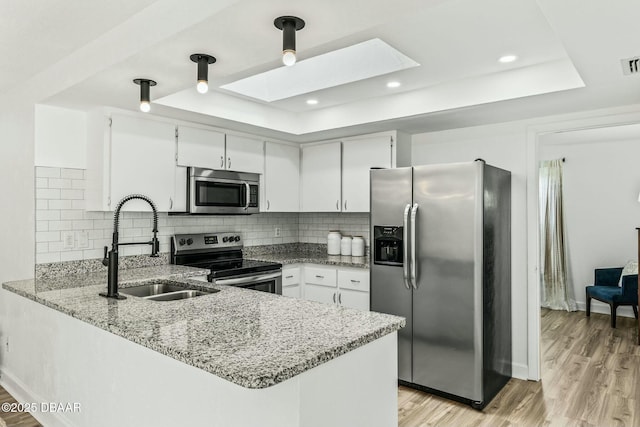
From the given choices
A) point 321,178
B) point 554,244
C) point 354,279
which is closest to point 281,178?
point 321,178

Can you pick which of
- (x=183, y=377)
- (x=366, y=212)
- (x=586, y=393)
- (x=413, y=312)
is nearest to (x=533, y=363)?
(x=586, y=393)

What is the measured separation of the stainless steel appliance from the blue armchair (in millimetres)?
4058

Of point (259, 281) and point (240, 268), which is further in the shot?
point (259, 281)

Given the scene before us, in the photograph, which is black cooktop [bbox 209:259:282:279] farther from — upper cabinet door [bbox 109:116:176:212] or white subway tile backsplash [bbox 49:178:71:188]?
white subway tile backsplash [bbox 49:178:71:188]

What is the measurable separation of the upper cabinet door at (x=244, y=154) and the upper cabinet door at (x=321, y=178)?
0.56 metres

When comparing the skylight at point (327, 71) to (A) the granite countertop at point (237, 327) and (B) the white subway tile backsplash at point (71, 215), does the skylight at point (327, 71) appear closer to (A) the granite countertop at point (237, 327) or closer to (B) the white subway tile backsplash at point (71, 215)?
(B) the white subway tile backsplash at point (71, 215)

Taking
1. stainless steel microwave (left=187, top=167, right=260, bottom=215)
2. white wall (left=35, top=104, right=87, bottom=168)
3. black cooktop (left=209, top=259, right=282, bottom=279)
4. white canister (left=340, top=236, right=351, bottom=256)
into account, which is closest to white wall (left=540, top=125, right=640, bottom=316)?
white canister (left=340, top=236, right=351, bottom=256)

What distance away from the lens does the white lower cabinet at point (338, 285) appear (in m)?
3.75

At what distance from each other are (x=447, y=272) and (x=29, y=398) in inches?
115

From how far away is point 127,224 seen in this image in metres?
3.52

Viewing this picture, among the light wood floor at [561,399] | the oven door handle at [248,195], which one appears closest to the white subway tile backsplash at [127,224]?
the oven door handle at [248,195]

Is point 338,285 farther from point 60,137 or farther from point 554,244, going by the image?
point 554,244

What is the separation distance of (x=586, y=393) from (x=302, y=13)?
134 inches

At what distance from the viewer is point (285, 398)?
1366mm
